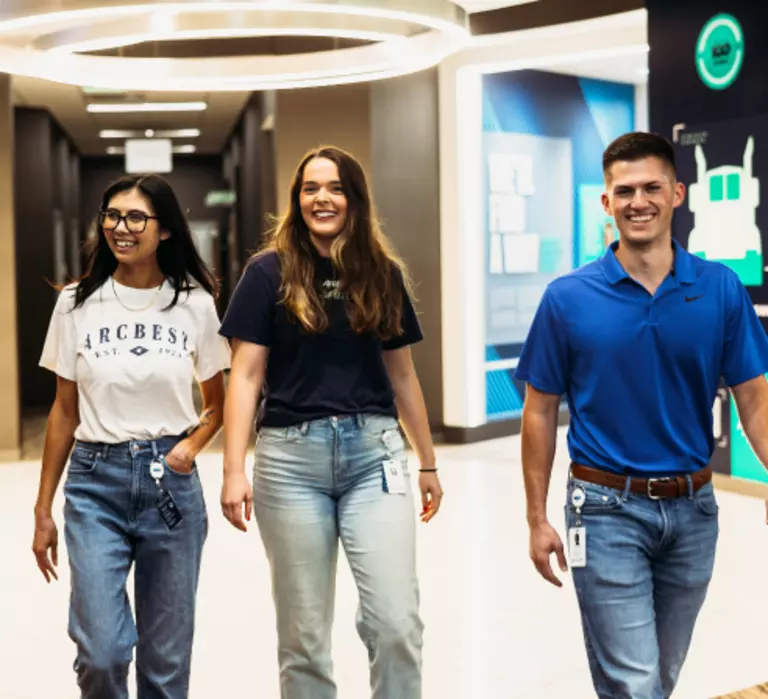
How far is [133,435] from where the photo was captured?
10.4 ft

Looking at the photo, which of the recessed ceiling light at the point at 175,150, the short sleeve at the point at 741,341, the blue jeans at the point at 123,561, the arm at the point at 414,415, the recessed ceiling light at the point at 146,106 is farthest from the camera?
the recessed ceiling light at the point at 175,150

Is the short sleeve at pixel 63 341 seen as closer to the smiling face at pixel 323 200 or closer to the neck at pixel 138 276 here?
the neck at pixel 138 276

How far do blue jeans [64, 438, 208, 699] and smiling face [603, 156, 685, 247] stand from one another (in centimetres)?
123

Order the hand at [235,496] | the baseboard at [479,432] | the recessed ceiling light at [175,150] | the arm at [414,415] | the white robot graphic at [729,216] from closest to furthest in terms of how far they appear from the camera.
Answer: the hand at [235,496]
the arm at [414,415]
the white robot graphic at [729,216]
the baseboard at [479,432]
the recessed ceiling light at [175,150]

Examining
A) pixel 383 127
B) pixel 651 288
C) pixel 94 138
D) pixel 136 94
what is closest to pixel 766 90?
pixel 383 127

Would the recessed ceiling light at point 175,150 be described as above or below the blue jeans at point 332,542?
above

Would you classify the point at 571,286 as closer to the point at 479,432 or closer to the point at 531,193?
the point at 479,432

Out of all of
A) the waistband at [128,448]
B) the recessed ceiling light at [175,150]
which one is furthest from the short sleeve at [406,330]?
the recessed ceiling light at [175,150]

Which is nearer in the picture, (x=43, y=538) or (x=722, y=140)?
(x=43, y=538)

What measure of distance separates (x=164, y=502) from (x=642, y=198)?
136cm

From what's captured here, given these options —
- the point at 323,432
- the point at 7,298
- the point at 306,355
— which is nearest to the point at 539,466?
the point at 323,432

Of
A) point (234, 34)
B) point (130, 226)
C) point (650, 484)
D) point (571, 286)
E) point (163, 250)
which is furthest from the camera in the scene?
point (234, 34)

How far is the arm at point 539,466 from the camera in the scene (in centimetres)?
300

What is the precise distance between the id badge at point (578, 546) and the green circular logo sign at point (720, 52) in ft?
18.2
